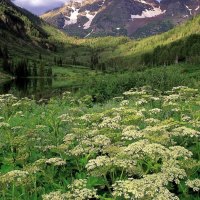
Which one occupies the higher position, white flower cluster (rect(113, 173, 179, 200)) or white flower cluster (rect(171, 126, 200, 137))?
white flower cluster (rect(171, 126, 200, 137))

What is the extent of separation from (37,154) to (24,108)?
12385 mm

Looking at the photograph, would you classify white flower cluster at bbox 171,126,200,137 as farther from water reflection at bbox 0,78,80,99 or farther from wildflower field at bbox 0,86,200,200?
water reflection at bbox 0,78,80,99

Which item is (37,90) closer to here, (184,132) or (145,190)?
(184,132)

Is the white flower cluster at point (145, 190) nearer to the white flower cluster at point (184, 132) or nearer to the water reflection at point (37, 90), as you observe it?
the white flower cluster at point (184, 132)

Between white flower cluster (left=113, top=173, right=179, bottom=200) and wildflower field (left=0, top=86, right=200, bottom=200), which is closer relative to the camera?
white flower cluster (left=113, top=173, right=179, bottom=200)

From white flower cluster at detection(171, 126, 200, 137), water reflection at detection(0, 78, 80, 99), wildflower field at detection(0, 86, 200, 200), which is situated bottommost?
water reflection at detection(0, 78, 80, 99)

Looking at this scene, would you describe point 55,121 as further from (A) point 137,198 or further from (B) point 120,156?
(A) point 137,198

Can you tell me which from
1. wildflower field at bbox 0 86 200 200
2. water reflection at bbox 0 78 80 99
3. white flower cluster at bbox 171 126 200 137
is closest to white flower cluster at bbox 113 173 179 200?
wildflower field at bbox 0 86 200 200

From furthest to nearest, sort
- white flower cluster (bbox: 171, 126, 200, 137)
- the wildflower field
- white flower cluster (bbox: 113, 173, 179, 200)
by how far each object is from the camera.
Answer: white flower cluster (bbox: 171, 126, 200, 137) < the wildflower field < white flower cluster (bbox: 113, 173, 179, 200)

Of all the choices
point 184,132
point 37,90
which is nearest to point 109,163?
point 184,132

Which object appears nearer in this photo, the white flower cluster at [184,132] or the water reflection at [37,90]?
the white flower cluster at [184,132]

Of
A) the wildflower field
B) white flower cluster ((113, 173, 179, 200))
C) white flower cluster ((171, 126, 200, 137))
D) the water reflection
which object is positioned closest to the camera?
white flower cluster ((113, 173, 179, 200))

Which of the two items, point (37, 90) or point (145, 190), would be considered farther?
point (37, 90)

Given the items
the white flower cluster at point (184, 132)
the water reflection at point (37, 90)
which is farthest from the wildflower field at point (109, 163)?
the water reflection at point (37, 90)
